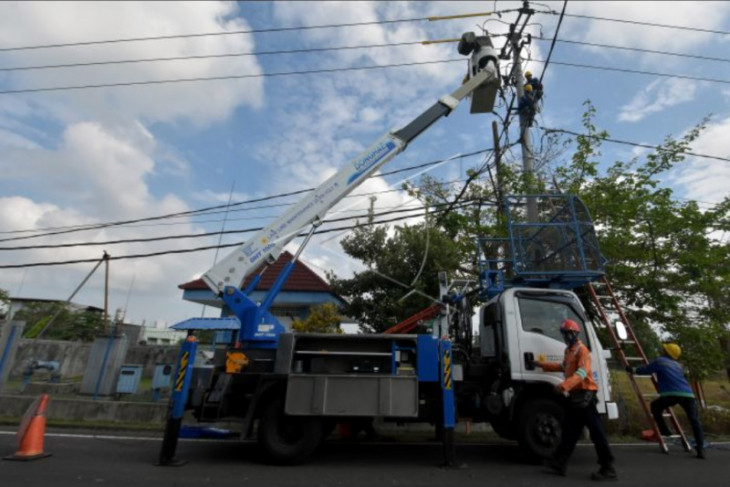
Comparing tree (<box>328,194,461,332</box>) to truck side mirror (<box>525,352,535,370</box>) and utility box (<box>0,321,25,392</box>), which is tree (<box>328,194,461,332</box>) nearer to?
truck side mirror (<box>525,352,535,370</box>)

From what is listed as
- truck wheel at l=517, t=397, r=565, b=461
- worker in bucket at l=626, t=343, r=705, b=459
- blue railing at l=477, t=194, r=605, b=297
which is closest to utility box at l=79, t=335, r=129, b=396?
blue railing at l=477, t=194, r=605, b=297

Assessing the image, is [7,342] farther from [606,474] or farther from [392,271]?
[606,474]

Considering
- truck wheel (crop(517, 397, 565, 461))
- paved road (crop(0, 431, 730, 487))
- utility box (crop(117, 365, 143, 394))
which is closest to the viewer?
paved road (crop(0, 431, 730, 487))

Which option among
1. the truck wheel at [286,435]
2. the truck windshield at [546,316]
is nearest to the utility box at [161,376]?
the truck wheel at [286,435]

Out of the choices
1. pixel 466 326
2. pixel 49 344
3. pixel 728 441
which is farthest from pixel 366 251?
pixel 49 344

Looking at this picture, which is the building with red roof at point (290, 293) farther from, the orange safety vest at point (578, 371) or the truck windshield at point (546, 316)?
the orange safety vest at point (578, 371)

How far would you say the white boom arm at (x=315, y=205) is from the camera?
6.22 m

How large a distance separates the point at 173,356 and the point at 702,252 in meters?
17.9

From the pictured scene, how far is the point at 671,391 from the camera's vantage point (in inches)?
256

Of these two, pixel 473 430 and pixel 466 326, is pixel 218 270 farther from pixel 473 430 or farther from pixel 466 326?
pixel 473 430

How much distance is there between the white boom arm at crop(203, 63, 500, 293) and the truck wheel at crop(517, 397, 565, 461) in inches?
161

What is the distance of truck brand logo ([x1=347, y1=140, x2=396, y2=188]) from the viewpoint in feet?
23.0

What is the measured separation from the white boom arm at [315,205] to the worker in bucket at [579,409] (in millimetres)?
3745

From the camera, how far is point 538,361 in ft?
19.4
